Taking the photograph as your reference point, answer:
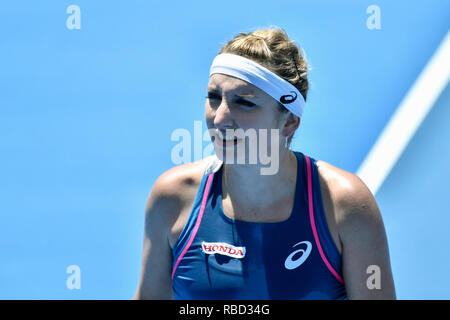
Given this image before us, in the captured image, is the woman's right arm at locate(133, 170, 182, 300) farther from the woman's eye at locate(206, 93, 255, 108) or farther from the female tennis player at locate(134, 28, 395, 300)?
the woman's eye at locate(206, 93, 255, 108)

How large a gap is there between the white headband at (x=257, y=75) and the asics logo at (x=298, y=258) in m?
0.34

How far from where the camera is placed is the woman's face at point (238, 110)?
1.57 m

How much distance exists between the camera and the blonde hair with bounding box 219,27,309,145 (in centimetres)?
166

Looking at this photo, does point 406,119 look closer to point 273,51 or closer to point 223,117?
point 273,51

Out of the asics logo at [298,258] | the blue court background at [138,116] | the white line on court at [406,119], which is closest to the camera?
the asics logo at [298,258]

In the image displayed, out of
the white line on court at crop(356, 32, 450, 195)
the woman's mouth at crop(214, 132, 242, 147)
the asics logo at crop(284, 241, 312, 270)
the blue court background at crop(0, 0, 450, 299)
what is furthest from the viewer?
the white line on court at crop(356, 32, 450, 195)

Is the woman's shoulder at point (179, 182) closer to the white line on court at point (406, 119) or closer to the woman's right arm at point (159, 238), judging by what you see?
the woman's right arm at point (159, 238)

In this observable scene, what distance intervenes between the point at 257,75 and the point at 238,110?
0.10 meters

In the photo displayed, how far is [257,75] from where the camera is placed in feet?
5.29

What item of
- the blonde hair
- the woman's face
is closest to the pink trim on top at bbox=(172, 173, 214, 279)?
the woman's face

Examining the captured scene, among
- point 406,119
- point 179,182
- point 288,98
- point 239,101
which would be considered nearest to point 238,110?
point 239,101

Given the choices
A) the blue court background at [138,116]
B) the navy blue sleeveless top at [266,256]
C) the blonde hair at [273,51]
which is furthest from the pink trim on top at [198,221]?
the blue court background at [138,116]
